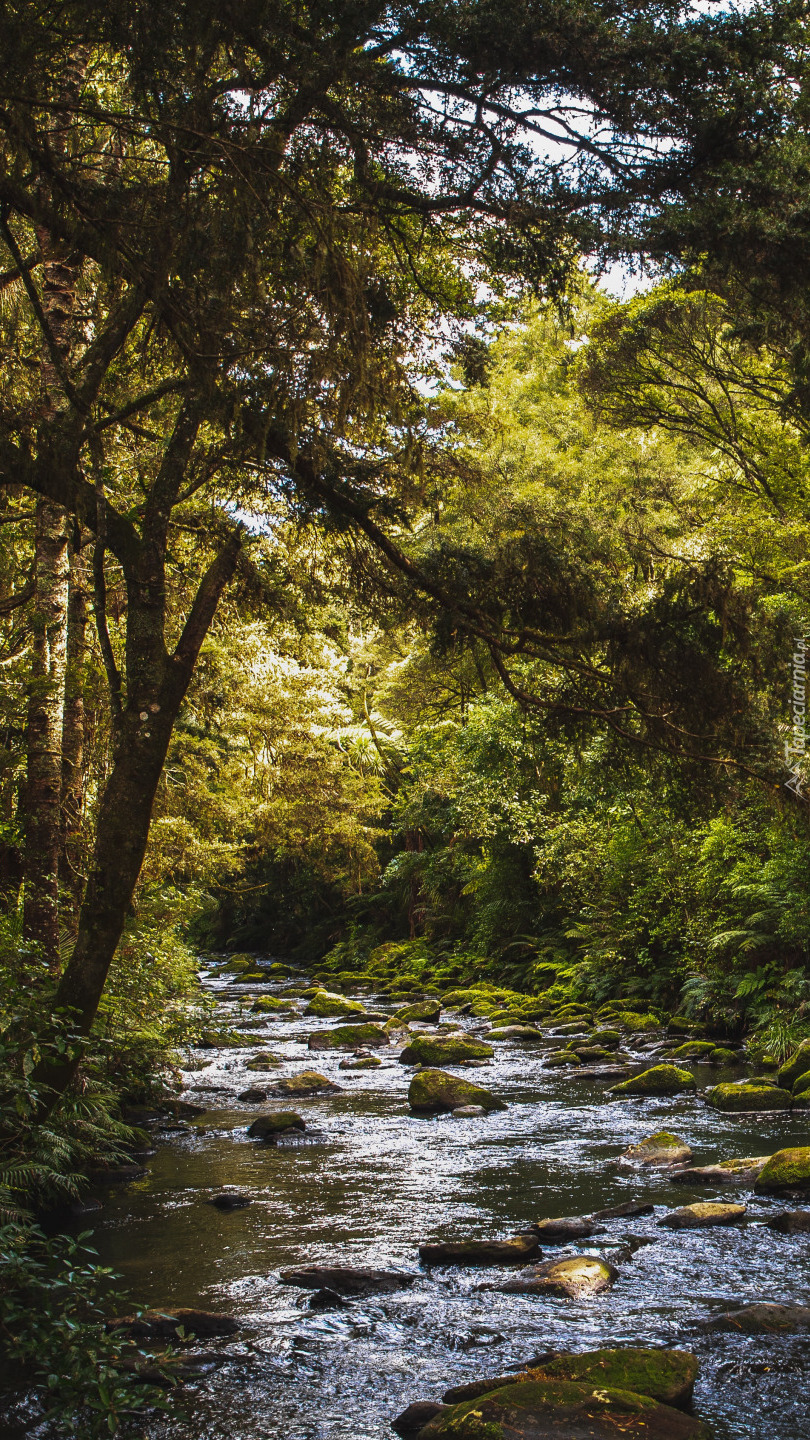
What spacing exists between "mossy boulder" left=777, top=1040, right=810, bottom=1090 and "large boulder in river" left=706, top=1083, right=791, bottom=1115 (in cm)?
56

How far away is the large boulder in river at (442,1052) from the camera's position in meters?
15.0

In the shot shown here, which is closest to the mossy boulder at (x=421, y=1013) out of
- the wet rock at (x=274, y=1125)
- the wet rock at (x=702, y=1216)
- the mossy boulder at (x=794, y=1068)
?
the wet rock at (x=274, y=1125)

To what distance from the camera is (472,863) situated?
91.8 ft

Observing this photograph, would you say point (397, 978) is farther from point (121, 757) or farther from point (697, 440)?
point (121, 757)

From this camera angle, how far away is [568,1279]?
6.22 meters

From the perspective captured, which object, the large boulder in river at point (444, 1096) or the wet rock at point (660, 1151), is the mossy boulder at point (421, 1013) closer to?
the large boulder in river at point (444, 1096)

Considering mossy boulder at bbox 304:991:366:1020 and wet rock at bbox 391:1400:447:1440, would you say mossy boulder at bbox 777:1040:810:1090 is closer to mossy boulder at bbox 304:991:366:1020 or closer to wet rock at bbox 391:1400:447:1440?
wet rock at bbox 391:1400:447:1440

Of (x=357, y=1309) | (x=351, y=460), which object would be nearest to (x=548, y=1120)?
(x=357, y=1309)

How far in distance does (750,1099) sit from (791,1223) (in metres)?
3.87

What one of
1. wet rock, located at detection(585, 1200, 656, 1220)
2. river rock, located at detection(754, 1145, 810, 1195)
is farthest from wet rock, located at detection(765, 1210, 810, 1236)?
wet rock, located at detection(585, 1200, 656, 1220)

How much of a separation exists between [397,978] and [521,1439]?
930 inches

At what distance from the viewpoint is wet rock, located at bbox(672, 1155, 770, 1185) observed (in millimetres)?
8414

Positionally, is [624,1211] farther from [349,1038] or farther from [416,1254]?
[349,1038]

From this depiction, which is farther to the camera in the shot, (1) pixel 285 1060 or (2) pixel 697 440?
(2) pixel 697 440
